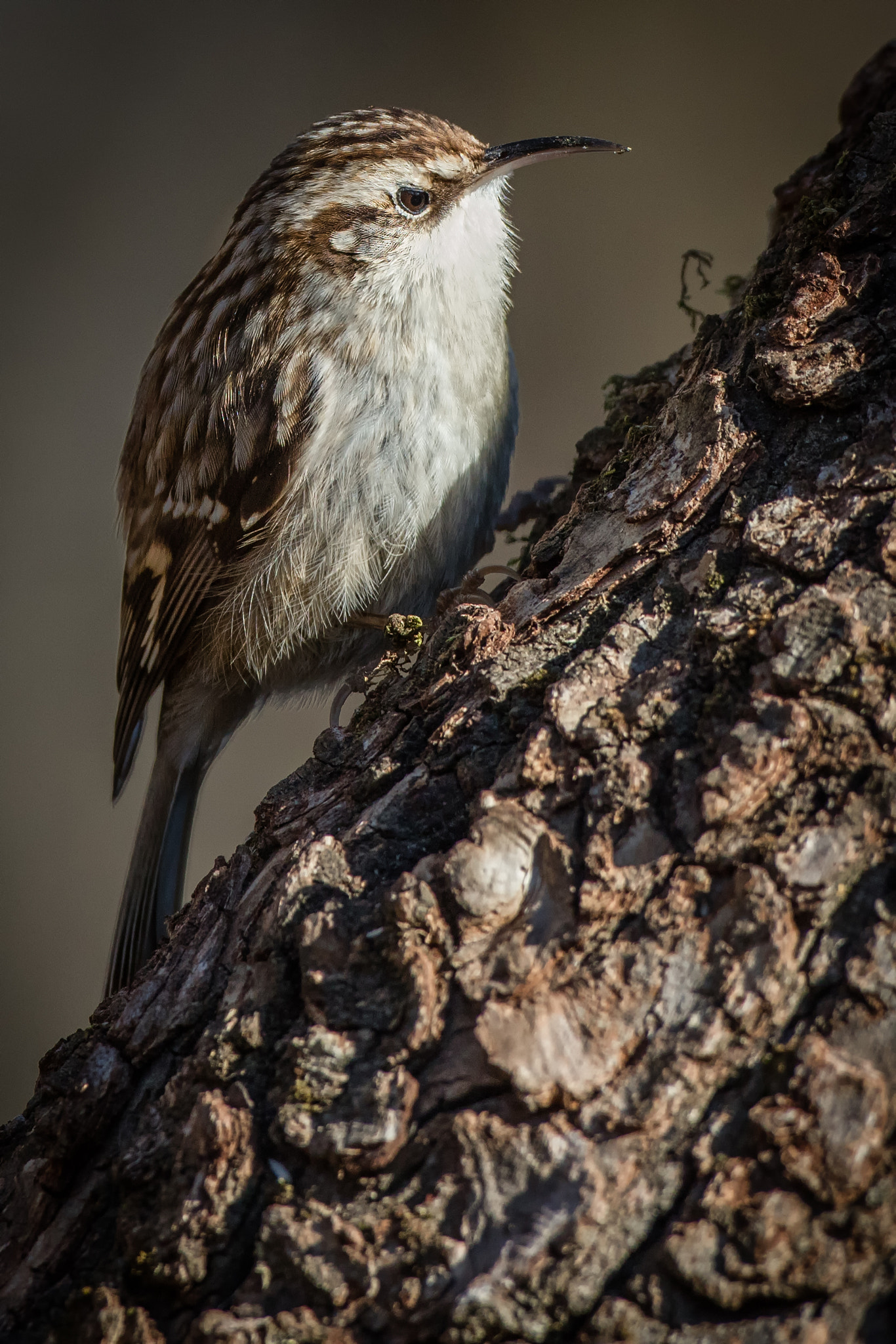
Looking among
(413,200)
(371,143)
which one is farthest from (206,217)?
(413,200)

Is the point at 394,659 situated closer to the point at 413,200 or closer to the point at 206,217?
the point at 413,200

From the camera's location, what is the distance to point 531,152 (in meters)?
2.78

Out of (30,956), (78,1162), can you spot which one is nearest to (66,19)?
(30,956)

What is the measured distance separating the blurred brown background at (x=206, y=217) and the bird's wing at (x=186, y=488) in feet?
4.44

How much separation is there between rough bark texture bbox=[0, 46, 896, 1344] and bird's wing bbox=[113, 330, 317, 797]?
125 centimetres

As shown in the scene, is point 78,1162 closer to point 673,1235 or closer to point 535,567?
point 673,1235

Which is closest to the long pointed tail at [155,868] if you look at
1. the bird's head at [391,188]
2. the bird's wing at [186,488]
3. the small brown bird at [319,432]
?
the small brown bird at [319,432]

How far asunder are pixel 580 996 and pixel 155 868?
6.66 feet

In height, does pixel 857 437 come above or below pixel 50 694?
below

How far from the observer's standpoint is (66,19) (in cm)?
526

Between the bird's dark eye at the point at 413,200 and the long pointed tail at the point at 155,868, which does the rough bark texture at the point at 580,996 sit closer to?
the long pointed tail at the point at 155,868

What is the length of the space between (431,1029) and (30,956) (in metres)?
4.15

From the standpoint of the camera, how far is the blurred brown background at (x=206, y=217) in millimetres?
4582

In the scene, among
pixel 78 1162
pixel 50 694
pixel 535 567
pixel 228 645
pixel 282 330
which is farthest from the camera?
pixel 50 694
